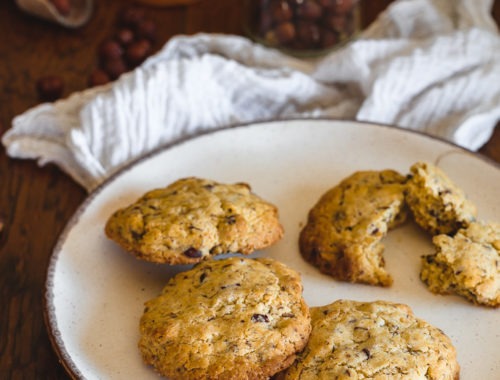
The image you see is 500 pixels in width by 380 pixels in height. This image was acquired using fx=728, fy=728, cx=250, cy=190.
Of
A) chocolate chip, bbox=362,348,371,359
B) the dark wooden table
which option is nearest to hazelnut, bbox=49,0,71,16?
the dark wooden table

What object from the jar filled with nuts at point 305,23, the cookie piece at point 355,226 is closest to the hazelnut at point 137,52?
the jar filled with nuts at point 305,23

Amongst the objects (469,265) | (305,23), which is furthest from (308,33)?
(469,265)

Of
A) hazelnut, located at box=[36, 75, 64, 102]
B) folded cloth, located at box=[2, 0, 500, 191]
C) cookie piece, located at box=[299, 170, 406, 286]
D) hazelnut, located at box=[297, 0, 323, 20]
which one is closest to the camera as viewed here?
cookie piece, located at box=[299, 170, 406, 286]

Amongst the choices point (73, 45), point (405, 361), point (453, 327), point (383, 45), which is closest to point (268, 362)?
point (405, 361)

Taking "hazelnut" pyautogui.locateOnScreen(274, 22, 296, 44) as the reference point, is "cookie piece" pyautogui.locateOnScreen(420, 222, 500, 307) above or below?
below

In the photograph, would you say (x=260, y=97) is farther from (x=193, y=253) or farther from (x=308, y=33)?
(x=193, y=253)

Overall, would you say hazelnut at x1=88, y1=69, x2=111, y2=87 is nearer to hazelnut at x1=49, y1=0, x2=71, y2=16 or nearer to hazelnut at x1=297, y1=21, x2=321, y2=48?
hazelnut at x1=49, y1=0, x2=71, y2=16
